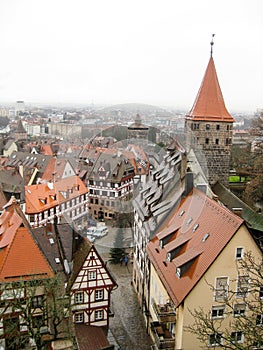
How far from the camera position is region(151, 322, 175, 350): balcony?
25.9 ft

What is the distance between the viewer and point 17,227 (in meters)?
9.02

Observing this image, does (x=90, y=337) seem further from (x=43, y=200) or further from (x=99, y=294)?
(x=43, y=200)

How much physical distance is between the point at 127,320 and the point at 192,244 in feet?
12.5

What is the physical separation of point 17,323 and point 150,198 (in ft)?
20.7

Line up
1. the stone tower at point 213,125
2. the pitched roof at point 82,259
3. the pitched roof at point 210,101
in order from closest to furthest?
the pitched roof at point 82,259
the pitched roof at point 210,101
the stone tower at point 213,125

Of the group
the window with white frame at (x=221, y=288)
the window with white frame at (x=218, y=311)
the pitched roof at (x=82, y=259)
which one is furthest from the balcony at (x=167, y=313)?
the pitched roof at (x=82, y=259)

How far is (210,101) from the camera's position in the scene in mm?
16141

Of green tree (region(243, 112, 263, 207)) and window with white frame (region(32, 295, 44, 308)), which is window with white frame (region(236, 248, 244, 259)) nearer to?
window with white frame (region(32, 295, 44, 308))

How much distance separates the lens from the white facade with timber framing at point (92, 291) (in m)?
8.95

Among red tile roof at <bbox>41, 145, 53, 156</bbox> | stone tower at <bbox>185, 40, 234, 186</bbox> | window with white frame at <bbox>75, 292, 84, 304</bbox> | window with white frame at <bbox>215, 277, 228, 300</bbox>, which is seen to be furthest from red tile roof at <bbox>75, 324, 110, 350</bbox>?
red tile roof at <bbox>41, 145, 53, 156</bbox>

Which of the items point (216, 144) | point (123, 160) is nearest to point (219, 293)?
point (123, 160)

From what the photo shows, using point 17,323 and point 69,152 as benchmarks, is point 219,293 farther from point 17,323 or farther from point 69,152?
point 69,152

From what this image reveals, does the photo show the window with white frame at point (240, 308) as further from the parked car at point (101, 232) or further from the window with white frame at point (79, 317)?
the parked car at point (101, 232)

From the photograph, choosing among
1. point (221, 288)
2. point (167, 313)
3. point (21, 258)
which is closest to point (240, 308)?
point (221, 288)
